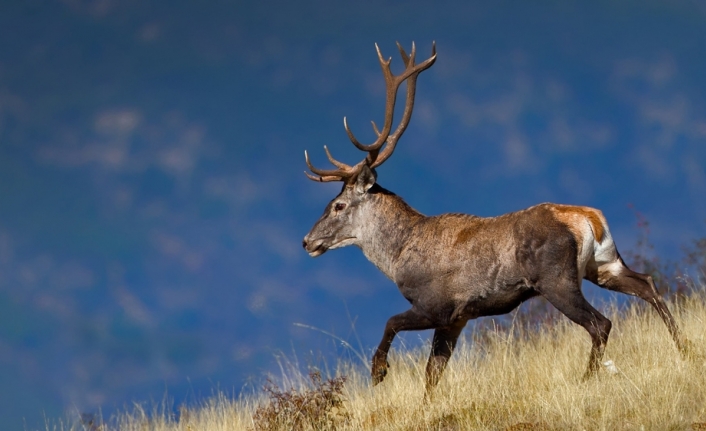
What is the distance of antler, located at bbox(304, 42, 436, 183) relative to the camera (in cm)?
938

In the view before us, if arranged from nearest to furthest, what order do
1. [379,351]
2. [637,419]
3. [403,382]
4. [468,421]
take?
[637,419] → [468,421] → [379,351] → [403,382]

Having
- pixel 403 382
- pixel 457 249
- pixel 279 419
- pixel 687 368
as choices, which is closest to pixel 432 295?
pixel 457 249

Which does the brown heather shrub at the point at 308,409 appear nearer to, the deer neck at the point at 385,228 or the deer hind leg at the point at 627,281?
the deer neck at the point at 385,228

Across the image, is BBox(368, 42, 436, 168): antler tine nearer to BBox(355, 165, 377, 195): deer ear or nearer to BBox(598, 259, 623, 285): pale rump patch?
BBox(355, 165, 377, 195): deer ear

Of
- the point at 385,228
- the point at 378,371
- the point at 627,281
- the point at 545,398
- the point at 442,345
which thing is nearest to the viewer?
the point at 545,398

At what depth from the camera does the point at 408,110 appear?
32.4 feet

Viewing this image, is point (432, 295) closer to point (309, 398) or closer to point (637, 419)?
point (309, 398)

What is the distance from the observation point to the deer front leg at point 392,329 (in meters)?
7.88

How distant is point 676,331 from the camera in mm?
8195

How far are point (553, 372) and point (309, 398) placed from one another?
2467mm

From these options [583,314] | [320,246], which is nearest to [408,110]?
[320,246]

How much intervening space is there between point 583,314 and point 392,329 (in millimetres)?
1816

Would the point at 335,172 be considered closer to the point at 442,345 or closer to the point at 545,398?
the point at 442,345

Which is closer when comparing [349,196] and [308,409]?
[308,409]
